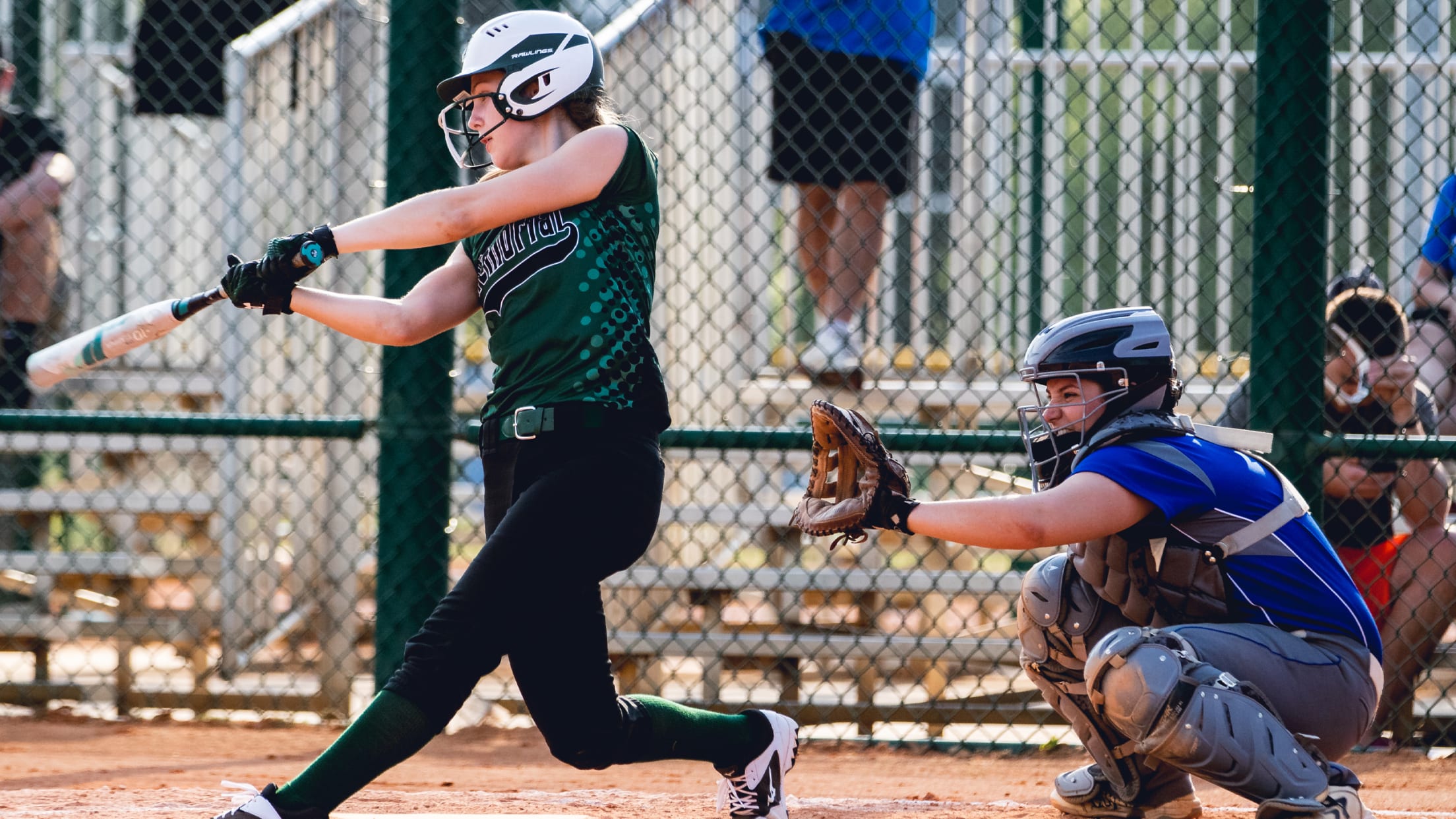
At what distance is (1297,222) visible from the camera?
13.9 feet

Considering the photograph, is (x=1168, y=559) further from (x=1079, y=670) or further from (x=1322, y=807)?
(x=1322, y=807)

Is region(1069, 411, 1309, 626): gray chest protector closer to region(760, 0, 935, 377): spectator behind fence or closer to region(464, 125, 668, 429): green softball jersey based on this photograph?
region(464, 125, 668, 429): green softball jersey

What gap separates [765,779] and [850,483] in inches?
29.0

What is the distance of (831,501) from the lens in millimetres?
2896

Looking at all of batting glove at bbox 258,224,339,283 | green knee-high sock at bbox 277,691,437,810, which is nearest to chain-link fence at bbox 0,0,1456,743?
batting glove at bbox 258,224,339,283

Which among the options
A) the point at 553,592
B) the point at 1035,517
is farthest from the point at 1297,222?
the point at 553,592

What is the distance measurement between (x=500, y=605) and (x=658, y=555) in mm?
2861

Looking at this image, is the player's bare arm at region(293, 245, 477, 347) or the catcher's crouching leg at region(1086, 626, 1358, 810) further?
the player's bare arm at region(293, 245, 477, 347)

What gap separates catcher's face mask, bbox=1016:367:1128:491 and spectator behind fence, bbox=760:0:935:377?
2.15m

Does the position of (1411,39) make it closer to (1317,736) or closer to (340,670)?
(1317,736)

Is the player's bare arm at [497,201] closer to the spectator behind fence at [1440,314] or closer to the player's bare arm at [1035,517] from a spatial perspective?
the player's bare arm at [1035,517]

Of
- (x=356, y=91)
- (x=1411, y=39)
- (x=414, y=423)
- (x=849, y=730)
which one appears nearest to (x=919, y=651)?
(x=849, y=730)

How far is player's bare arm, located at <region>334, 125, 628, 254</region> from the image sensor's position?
276cm

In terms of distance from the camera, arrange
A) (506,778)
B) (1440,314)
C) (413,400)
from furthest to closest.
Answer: (1440,314) < (413,400) < (506,778)
